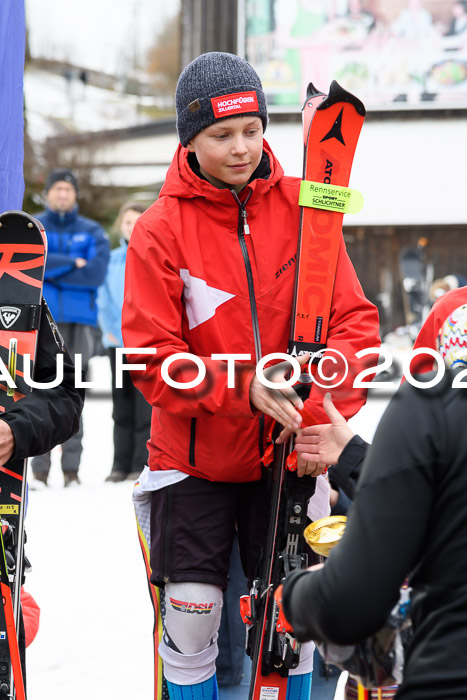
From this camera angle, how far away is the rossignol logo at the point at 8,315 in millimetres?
2557

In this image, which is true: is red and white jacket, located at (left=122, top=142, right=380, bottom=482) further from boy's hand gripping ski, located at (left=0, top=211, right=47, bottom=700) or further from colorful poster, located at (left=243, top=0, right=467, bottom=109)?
colorful poster, located at (left=243, top=0, right=467, bottom=109)

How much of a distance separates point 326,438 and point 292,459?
0.74 feet

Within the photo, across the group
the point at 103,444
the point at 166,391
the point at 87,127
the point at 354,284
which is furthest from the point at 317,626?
the point at 87,127

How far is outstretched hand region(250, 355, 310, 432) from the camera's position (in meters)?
2.27

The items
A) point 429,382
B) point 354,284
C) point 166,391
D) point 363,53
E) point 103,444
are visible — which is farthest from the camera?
point 363,53

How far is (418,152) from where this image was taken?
1919 cm

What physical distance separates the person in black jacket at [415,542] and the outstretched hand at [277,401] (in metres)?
0.79

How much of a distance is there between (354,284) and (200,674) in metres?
1.10

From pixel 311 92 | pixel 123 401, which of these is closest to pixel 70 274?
pixel 123 401

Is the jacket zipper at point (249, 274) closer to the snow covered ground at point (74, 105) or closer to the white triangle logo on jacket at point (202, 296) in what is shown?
the white triangle logo on jacket at point (202, 296)

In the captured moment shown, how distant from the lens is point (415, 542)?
144 centimetres

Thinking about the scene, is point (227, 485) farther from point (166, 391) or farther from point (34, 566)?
point (34, 566)

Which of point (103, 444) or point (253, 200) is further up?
point (253, 200)

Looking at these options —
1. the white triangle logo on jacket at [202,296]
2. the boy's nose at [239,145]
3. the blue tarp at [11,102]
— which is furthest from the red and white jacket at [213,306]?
the blue tarp at [11,102]
